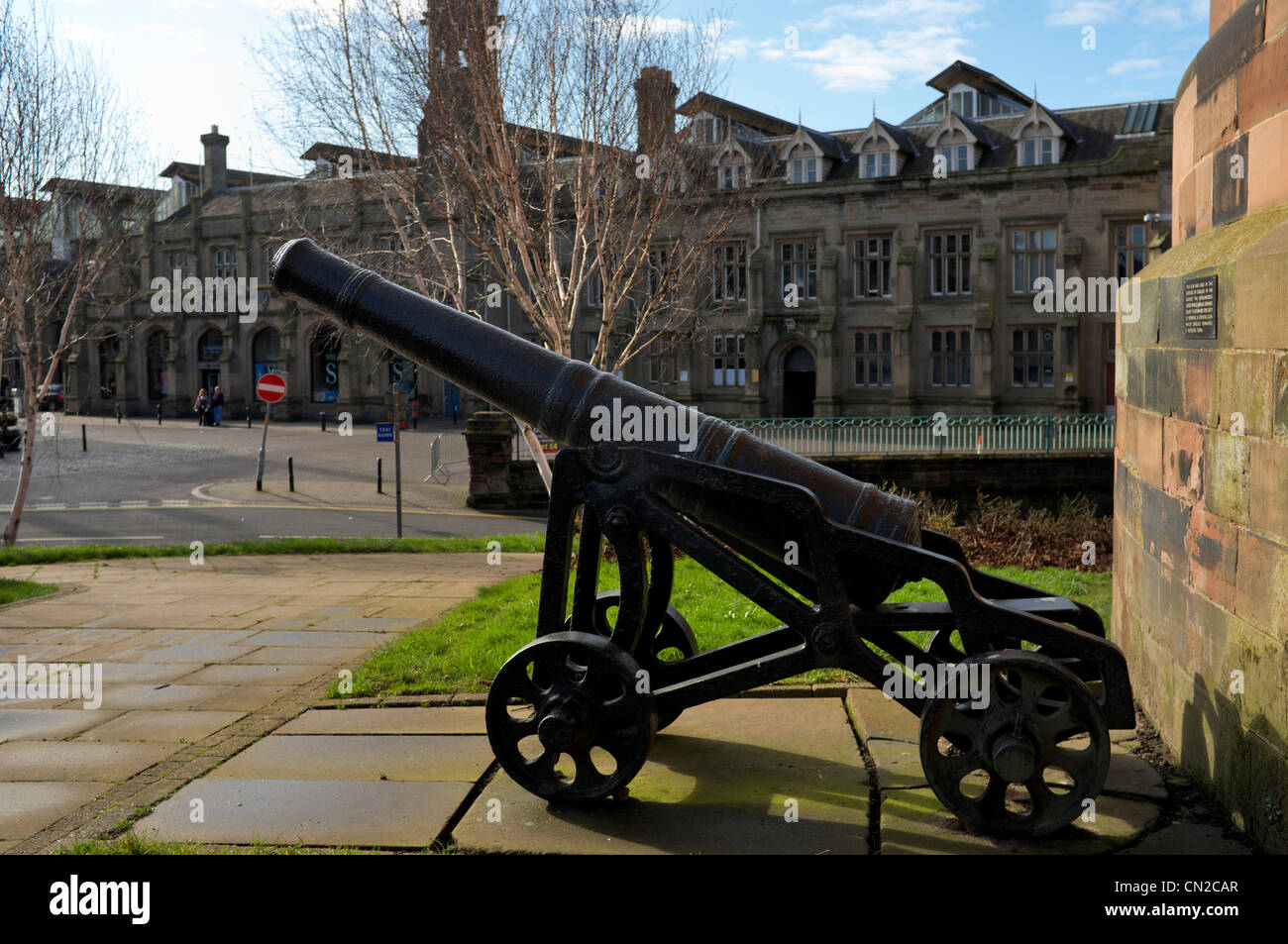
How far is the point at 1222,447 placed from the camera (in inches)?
177

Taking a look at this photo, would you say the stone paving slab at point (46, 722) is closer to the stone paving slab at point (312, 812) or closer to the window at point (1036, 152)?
the stone paving slab at point (312, 812)

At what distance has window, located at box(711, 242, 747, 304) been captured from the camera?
40.9 m

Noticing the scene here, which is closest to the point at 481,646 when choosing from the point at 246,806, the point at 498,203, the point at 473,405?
the point at 246,806

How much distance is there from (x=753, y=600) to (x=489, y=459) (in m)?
18.5

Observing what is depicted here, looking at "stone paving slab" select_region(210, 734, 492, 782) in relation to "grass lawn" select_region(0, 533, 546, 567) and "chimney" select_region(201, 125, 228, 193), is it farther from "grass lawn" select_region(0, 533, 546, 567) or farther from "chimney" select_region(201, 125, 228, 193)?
"chimney" select_region(201, 125, 228, 193)

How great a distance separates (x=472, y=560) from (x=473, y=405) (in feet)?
112

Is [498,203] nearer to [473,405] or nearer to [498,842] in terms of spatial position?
[498,842]

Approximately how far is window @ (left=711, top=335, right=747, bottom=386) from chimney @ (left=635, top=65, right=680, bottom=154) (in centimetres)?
2578

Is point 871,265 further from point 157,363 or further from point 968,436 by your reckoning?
point 157,363

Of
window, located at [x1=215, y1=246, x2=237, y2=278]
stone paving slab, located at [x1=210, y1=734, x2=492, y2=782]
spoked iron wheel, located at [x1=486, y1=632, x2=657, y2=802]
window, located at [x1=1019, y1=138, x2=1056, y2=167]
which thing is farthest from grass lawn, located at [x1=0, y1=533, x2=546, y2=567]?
window, located at [x1=215, y1=246, x2=237, y2=278]

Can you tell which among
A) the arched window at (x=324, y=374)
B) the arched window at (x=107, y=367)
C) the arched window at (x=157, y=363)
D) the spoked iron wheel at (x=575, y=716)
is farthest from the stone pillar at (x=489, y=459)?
the arched window at (x=107, y=367)

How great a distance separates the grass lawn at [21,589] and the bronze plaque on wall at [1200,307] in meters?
9.50

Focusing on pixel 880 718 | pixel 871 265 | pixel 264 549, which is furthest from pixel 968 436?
pixel 871 265

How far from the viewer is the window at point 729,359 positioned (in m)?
41.6
